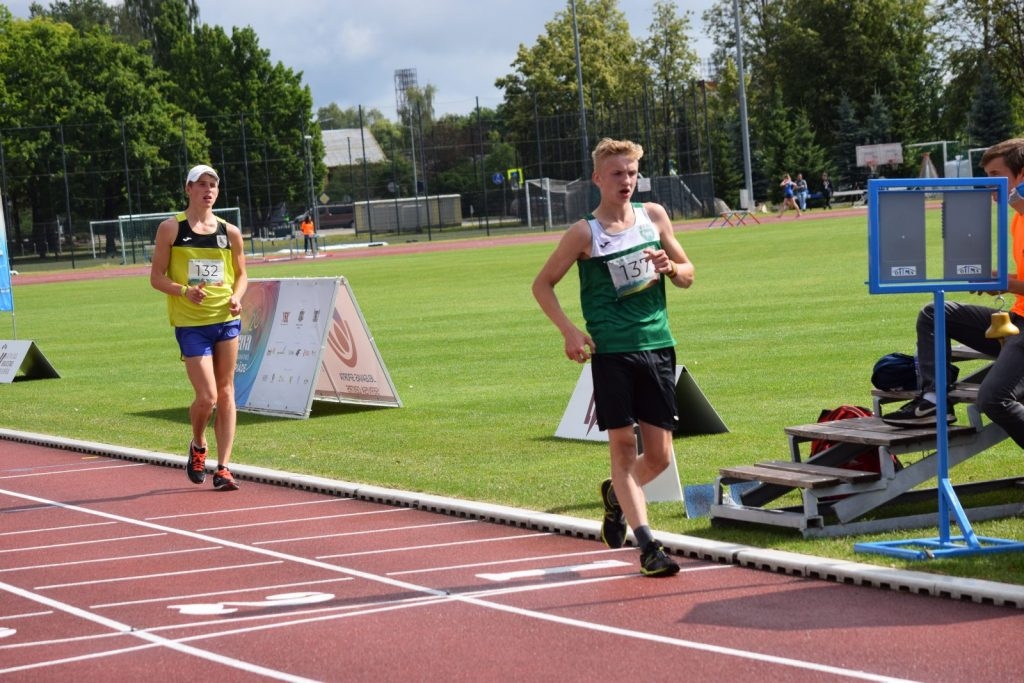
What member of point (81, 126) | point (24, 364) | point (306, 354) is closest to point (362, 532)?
point (306, 354)

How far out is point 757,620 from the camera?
6.05 meters

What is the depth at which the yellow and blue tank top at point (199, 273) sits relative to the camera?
10258 mm

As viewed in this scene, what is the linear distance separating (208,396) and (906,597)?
219 inches

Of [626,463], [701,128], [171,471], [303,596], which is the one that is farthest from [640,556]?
[701,128]

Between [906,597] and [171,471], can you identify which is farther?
[171,471]

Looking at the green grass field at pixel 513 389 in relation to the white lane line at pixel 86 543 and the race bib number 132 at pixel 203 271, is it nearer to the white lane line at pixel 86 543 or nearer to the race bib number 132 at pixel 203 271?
the race bib number 132 at pixel 203 271

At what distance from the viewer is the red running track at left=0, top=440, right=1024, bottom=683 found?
5543mm

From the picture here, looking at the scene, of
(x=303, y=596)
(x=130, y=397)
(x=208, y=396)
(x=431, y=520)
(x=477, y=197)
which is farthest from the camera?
(x=477, y=197)

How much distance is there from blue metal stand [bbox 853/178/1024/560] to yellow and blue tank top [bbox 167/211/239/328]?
5.00 meters

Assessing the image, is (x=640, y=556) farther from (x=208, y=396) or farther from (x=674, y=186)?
(x=674, y=186)

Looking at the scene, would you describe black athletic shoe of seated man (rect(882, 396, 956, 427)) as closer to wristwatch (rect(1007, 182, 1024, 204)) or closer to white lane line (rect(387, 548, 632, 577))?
wristwatch (rect(1007, 182, 1024, 204))

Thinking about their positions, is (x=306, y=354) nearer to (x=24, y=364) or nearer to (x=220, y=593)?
(x=220, y=593)

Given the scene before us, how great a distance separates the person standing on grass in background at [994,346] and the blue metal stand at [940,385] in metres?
0.21

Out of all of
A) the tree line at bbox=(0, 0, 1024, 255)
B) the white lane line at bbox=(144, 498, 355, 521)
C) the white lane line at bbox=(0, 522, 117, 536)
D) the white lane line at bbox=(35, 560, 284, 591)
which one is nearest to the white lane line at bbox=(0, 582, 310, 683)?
the white lane line at bbox=(35, 560, 284, 591)
